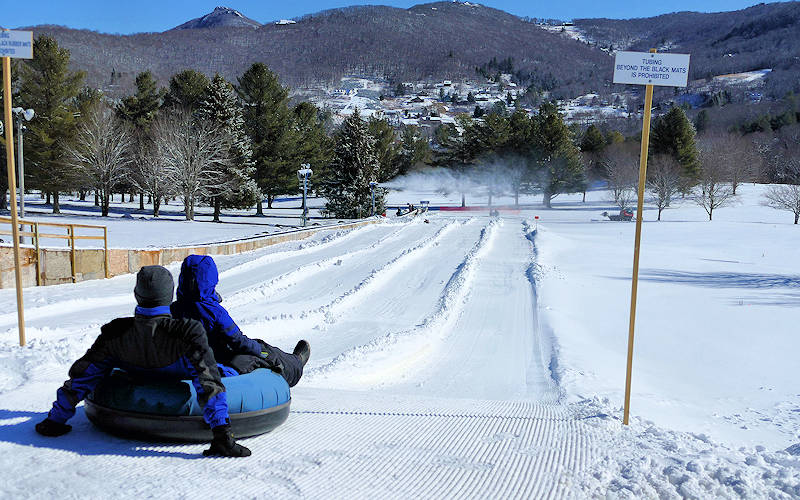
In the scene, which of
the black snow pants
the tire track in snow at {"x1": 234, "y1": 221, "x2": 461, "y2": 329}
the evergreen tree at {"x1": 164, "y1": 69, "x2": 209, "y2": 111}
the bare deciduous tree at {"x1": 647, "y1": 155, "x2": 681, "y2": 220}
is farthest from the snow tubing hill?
the bare deciduous tree at {"x1": 647, "y1": 155, "x2": 681, "y2": 220}

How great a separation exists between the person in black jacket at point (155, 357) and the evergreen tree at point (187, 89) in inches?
1897

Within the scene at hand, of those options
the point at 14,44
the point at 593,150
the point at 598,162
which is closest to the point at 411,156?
the point at 593,150

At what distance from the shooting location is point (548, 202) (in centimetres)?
6775

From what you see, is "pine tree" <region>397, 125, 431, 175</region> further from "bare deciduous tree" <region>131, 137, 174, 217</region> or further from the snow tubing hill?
the snow tubing hill

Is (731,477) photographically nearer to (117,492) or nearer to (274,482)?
(274,482)

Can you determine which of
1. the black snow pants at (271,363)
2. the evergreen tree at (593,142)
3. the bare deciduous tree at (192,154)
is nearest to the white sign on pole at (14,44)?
the black snow pants at (271,363)

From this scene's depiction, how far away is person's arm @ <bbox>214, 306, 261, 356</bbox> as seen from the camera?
175 inches

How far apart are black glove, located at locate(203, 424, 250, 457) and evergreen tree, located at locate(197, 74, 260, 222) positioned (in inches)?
1536

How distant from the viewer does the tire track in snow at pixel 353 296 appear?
11516mm

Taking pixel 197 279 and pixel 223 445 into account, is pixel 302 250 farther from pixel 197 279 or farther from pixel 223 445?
pixel 223 445

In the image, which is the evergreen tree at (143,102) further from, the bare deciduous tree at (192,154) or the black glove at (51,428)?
the black glove at (51,428)

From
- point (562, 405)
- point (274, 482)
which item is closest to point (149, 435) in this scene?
point (274, 482)

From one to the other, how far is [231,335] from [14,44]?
5037 millimetres

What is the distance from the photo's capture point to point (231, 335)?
450 cm
